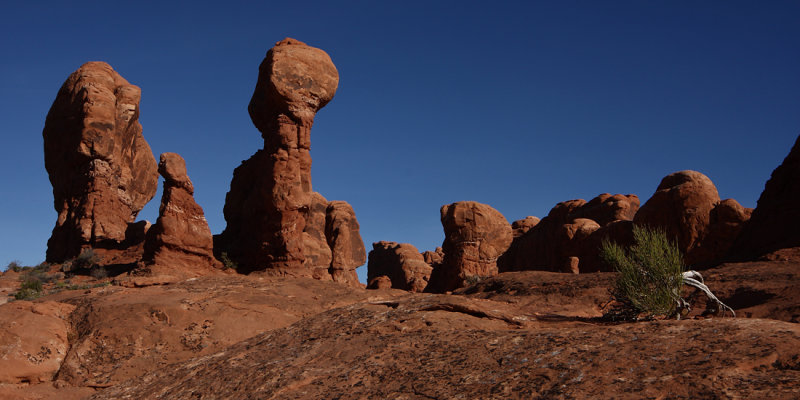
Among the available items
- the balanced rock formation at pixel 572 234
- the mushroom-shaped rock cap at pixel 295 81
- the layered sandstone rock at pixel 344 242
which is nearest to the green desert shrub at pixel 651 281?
the mushroom-shaped rock cap at pixel 295 81

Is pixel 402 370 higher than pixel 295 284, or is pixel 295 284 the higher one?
pixel 295 284

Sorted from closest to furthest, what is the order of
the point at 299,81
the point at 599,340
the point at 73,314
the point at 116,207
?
the point at 599,340
the point at 73,314
the point at 299,81
the point at 116,207

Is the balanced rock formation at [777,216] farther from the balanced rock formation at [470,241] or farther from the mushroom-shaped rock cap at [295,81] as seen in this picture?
the mushroom-shaped rock cap at [295,81]

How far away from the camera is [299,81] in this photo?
24031 millimetres

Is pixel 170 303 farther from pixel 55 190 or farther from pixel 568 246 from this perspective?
pixel 568 246

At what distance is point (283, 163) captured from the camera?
2338 centimetres

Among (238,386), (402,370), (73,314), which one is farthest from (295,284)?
(402,370)

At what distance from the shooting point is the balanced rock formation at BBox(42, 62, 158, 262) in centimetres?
2784

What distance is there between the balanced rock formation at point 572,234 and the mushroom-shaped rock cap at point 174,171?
1843 centimetres

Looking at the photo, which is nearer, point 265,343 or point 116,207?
point 265,343

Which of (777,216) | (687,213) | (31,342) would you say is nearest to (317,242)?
(687,213)

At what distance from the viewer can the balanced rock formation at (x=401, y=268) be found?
4738cm

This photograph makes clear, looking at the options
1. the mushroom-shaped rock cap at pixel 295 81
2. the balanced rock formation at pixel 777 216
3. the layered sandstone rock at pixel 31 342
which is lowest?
the layered sandstone rock at pixel 31 342

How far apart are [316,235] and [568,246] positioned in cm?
1667
